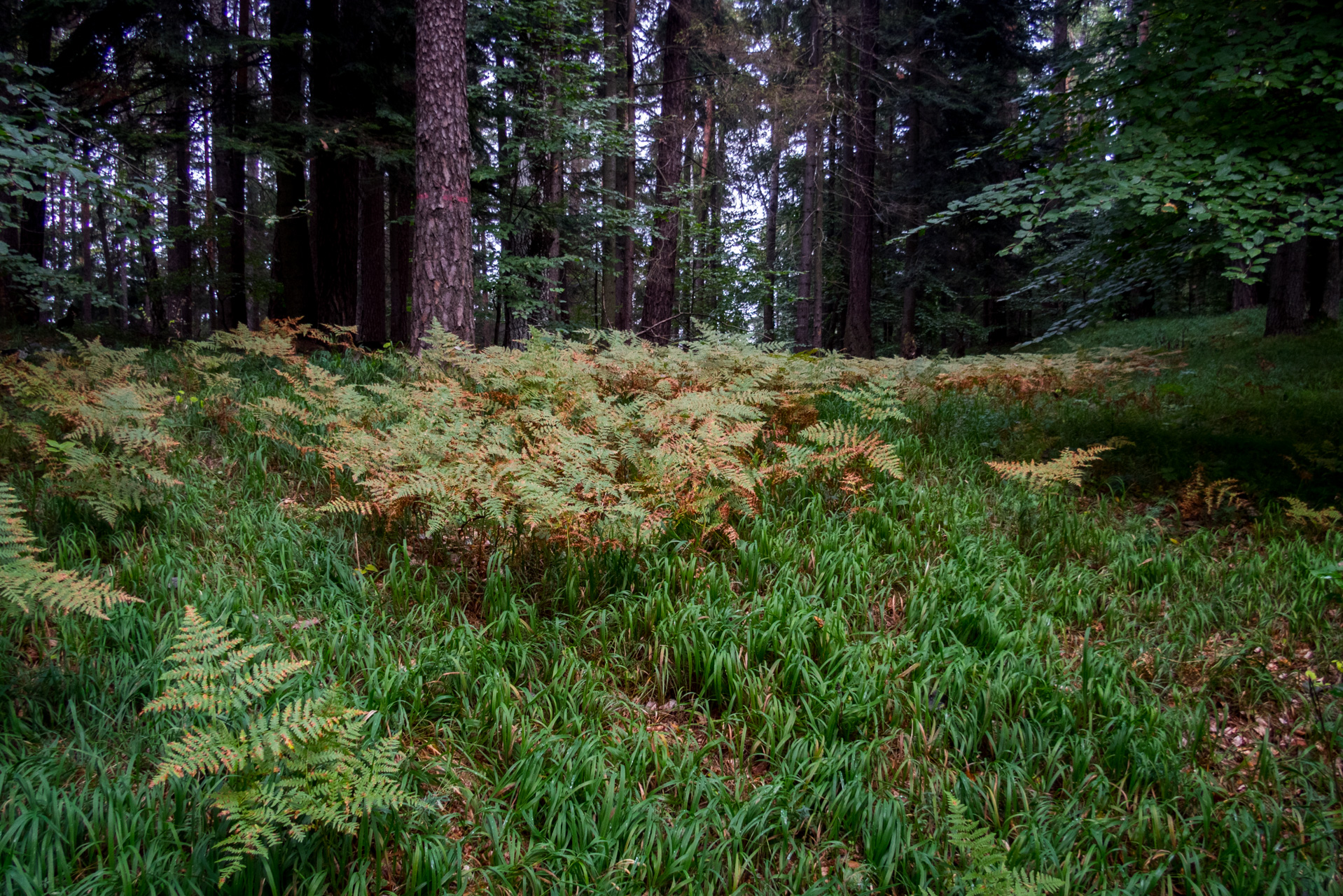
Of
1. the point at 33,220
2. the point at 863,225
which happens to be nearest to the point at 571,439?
the point at 863,225

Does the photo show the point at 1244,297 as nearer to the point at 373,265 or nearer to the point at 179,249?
the point at 373,265

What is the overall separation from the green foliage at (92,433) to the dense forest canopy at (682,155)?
1207 millimetres

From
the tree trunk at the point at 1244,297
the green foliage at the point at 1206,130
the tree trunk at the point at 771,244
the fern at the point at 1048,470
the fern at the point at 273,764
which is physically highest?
the tree trunk at the point at 771,244

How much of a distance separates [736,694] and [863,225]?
1508 cm

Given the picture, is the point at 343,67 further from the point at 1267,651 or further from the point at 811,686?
the point at 1267,651

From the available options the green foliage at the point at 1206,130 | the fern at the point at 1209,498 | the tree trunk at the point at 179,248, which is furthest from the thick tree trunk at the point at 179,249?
the fern at the point at 1209,498

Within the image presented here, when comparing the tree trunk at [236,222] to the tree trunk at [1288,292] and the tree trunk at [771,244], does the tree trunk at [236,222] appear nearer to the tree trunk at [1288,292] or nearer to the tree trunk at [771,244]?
the tree trunk at [771,244]

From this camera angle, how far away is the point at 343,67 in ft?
28.8

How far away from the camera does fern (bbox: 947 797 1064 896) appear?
176 cm

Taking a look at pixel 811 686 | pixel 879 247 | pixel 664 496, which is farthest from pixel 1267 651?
pixel 879 247

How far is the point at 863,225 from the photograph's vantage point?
1545 cm

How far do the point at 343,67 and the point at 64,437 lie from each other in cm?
726

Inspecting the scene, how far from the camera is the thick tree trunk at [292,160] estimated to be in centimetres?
898

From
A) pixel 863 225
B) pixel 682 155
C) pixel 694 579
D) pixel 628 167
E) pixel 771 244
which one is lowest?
pixel 694 579
